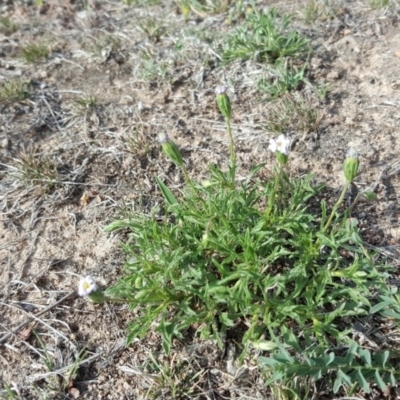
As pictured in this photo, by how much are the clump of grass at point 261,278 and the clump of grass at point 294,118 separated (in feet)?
2.15

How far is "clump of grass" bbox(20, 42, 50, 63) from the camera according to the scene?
3.91 meters

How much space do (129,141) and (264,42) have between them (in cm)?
115

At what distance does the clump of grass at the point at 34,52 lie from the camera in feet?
12.8

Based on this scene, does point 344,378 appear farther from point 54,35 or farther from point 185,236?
point 54,35

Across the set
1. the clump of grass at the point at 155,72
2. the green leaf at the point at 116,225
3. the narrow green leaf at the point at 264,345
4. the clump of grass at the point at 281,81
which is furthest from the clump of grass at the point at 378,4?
the narrow green leaf at the point at 264,345

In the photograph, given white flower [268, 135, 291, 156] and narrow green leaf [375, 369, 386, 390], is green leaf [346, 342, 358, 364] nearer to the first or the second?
narrow green leaf [375, 369, 386, 390]

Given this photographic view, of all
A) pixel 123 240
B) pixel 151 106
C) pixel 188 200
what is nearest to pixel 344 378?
pixel 188 200

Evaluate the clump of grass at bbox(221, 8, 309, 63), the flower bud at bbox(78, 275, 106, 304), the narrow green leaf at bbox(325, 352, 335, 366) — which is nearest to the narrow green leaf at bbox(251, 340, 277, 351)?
the narrow green leaf at bbox(325, 352, 335, 366)

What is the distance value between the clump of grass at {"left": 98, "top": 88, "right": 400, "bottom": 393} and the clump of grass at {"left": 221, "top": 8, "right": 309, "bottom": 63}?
1.27 m

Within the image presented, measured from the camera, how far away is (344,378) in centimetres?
187

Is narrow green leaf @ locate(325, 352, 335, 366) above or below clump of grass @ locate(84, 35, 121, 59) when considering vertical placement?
above

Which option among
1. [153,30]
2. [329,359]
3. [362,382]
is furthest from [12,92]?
[362,382]

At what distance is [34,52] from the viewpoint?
3.92 m

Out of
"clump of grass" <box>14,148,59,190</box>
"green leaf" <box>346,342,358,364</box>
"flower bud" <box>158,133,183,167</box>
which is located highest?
"flower bud" <box>158,133,183,167</box>
